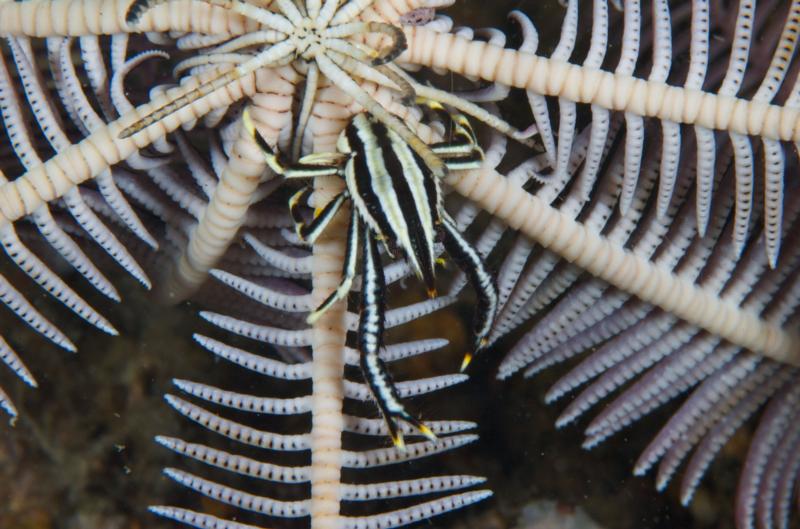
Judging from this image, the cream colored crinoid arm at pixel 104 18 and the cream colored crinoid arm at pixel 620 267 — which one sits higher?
the cream colored crinoid arm at pixel 104 18

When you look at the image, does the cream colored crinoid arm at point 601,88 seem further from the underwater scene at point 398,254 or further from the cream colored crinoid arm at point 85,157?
the cream colored crinoid arm at point 85,157

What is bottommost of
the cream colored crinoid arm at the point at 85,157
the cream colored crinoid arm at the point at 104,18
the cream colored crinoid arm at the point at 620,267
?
the cream colored crinoid arm at the point at 620,267

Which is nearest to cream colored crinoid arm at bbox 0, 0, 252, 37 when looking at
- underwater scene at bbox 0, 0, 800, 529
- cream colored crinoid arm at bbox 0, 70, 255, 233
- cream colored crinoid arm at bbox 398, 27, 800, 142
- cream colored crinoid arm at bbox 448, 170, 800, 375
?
underwater scene at bbox 0, 0, 800, 529

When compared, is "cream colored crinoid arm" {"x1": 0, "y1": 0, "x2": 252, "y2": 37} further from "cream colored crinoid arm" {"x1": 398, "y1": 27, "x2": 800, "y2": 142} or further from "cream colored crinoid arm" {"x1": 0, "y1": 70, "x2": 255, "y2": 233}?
"cream colored crinoid arm" {"x1": 398, "y1": 27, "x2": 800, "y2": 142}

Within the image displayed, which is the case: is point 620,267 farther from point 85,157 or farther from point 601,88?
point 85,157

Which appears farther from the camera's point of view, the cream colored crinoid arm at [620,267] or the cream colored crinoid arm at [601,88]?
the cream colored crinoid arm at [620,267]

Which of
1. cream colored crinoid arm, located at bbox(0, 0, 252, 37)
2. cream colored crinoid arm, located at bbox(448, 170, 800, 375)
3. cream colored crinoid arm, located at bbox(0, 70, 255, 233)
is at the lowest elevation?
cream colored crinoid arm, located at bbox(448, 170, 800, 375)

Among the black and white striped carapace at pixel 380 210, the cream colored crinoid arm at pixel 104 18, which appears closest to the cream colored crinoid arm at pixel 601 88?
the black and white striped carapace at pixel 380 210

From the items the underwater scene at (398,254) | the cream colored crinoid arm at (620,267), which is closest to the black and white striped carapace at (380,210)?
the underwater scene at (398,254)
